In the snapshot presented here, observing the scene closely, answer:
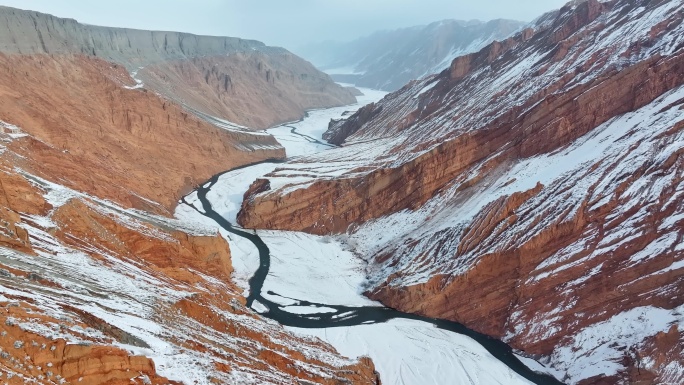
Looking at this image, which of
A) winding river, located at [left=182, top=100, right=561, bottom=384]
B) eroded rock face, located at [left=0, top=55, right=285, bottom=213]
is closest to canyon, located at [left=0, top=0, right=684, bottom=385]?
winding river, located at [left=182, top=100, right=561, bottom=384]

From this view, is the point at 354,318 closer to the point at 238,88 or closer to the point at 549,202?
the point at 549,202

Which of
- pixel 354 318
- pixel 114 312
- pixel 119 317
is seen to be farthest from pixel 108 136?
pixel 119 317

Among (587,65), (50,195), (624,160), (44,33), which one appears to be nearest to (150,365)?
(50,195)

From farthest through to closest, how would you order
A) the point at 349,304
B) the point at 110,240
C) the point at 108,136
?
the point at 108,136 < the point at 349,304 < the point at 110,240

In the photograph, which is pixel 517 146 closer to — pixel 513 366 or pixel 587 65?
pixel 587 65

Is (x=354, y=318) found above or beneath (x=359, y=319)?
above

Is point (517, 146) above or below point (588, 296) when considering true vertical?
above
